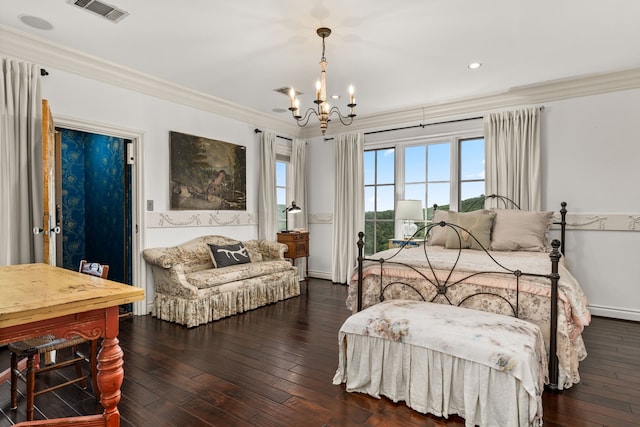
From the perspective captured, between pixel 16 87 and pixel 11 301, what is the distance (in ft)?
8.79

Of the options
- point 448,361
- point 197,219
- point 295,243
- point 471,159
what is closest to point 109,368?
point 448,361

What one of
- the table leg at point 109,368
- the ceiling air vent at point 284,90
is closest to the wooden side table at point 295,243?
the ceiling air vent at point 284,90

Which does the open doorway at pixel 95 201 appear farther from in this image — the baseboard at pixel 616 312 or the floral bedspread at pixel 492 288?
the baseboard at pixel 616 312

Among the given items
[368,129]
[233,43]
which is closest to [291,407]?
[233,43]

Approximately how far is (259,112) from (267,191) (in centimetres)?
122

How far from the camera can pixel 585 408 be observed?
2.16 m

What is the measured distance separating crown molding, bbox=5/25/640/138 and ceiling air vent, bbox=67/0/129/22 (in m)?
0.88

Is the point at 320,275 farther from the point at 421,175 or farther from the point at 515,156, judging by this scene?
the point at 515,156

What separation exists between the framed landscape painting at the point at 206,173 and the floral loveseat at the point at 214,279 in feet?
1.76

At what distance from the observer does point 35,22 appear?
2930mm

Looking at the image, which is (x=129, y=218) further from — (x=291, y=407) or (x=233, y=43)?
(x=291, y=407)

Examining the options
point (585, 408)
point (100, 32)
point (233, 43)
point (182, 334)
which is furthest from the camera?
point (182, 334)

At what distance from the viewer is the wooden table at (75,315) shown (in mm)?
1321

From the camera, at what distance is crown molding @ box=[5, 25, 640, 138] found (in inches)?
129
